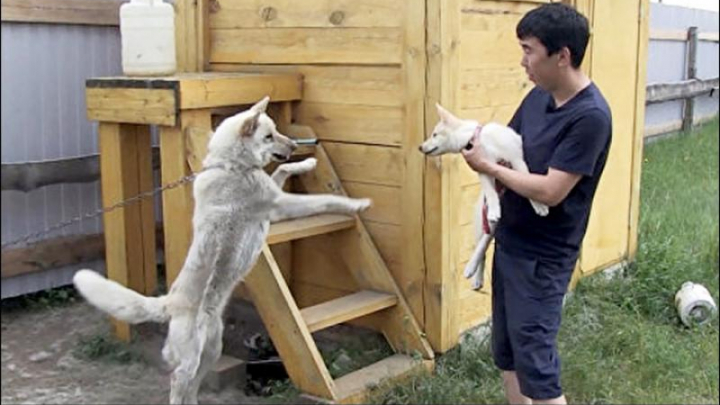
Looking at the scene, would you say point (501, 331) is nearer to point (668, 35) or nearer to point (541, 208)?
point (541, 208)

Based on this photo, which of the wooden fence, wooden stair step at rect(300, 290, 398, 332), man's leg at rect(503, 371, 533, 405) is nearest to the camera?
man's leg at rect(503, 371, 533, 405)

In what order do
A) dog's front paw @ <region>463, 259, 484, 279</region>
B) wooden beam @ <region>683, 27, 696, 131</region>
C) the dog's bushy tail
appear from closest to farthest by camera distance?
the dog's bushy tail → dog's front paw @ <region>463, 259, 484, 279</region> → wooden beam @ <region>683, 27, 696, 131</region>

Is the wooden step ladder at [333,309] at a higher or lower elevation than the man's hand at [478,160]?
lower

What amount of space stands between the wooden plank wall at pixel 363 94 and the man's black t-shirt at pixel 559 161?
3.18 feet

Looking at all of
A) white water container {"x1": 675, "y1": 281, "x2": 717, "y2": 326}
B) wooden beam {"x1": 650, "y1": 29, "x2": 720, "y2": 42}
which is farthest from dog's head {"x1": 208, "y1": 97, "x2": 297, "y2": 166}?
wooden beam {"x1": 650, "y1": 29, "x2": 720, "y2": 42}

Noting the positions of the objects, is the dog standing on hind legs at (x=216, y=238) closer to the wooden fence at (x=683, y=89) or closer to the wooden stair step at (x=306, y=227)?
the wooden stair step at (x=306, y=227)

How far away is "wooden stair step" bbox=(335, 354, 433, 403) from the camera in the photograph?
140 inches

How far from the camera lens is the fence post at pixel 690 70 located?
5019 millimetres

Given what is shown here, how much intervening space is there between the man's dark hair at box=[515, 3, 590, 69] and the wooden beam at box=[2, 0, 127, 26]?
6.35ft

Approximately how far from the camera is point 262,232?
9.64 feet

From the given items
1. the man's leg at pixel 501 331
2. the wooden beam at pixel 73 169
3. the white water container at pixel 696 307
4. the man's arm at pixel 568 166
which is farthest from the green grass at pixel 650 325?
the wooden beam at pixel 73 169

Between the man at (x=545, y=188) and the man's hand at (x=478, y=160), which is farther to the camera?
the man's hand at (x=478, y=160)

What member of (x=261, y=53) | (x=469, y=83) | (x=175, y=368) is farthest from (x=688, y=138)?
(x=175, y=368)

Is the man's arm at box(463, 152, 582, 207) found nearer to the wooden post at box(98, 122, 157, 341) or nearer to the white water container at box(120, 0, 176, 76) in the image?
the white water container at box(120, 0, 176, 76)
